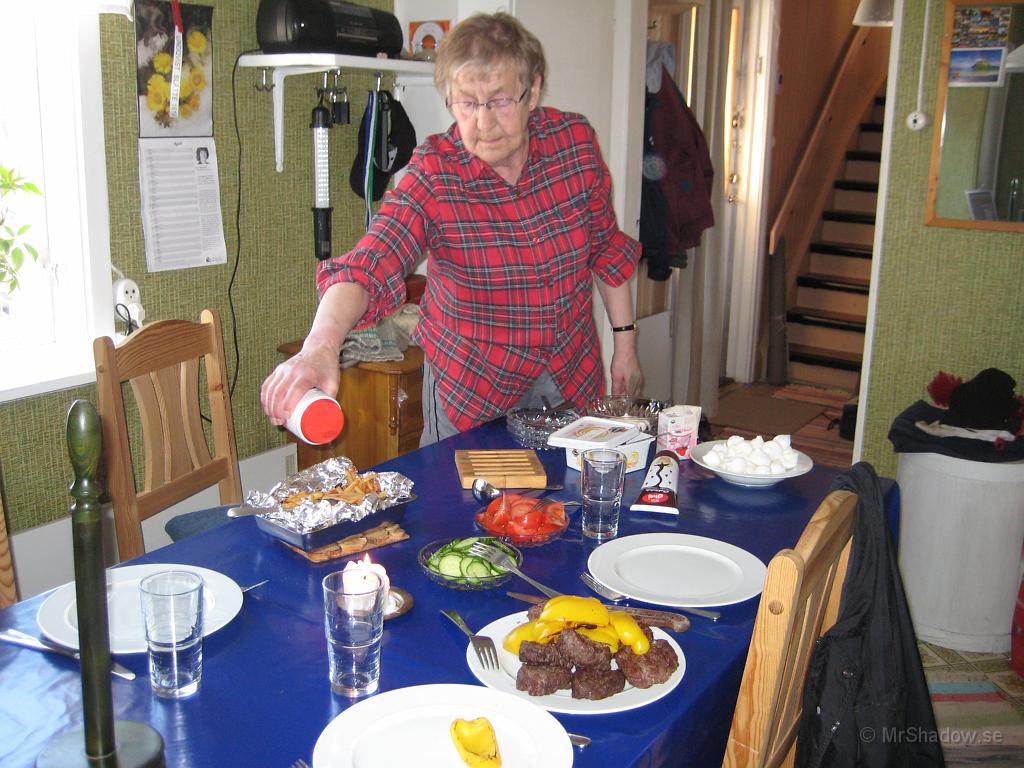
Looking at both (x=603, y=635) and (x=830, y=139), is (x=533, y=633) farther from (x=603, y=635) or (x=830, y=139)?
(x=830, y=139)

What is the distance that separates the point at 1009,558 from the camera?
2814 millimetres

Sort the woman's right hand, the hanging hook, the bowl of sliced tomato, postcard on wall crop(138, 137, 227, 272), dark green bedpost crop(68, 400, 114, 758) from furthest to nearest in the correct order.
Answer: the hanging hook < postcard on wall crop(138, 137, 227, 272) < the bowl of sliced tomato < the woman's right hand < dark green bedpost crop(68, 400, 114, 758)

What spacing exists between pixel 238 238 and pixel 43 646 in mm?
1955

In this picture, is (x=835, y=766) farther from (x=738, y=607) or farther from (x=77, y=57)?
(x=77, y=57)

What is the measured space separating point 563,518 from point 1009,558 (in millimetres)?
1795

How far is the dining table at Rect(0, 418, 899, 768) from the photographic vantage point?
1.10 meters

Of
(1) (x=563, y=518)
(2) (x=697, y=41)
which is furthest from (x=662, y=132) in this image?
(1) (x=563, y=518)

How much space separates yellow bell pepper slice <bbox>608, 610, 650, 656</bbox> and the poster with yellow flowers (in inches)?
81.8

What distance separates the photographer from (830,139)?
20.8ft

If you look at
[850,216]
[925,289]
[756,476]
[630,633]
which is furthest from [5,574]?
[850,216]

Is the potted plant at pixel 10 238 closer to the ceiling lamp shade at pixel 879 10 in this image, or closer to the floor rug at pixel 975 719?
the floor rug at pixel 975 719

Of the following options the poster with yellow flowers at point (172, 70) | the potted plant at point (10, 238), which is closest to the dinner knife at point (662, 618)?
the potted plant at point (10, 238)

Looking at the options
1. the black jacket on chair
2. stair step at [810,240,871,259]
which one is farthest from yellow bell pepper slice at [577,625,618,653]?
stair step at [810,240,871,259]

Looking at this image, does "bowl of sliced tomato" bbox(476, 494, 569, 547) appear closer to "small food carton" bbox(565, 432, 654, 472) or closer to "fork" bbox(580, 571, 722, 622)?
"fork" bbox(580, 571, 722, 622)
